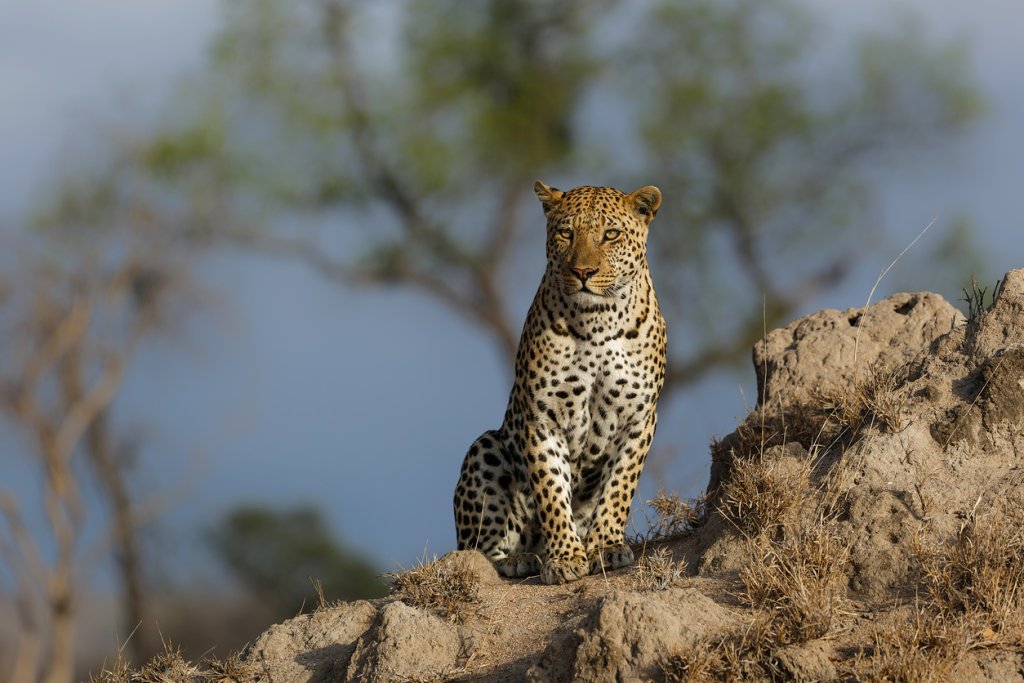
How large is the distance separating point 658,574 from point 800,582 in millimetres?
1005

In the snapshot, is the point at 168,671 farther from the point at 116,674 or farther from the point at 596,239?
the point at 596,239

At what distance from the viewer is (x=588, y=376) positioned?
7.45 m

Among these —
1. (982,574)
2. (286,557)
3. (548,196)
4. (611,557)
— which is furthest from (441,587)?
(286,557)

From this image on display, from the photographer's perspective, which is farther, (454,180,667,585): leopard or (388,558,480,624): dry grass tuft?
(454,180,667,585): leopard

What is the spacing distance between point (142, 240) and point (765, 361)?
1612cm

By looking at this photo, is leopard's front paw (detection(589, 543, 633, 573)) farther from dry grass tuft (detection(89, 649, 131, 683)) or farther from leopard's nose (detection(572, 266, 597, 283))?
dry grass tuft (detection(89, 649, 131, 683))

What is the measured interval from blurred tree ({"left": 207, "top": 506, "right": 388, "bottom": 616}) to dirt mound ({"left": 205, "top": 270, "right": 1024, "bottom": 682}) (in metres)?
15.9

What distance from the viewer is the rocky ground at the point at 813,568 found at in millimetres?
5777

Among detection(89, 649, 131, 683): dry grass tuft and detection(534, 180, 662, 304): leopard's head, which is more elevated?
detection(534, 180, 662, 304): leopard's head

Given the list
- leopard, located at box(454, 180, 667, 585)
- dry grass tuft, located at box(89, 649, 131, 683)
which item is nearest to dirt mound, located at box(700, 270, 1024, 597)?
leopard, located at box(454, 180, 667, 585)

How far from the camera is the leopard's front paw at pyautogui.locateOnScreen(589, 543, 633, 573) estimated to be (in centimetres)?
743

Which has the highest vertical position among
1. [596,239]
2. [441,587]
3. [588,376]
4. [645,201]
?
[645,201]

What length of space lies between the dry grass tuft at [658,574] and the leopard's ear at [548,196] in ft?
6.82

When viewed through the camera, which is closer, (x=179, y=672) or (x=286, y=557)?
(x=179, y=672)
